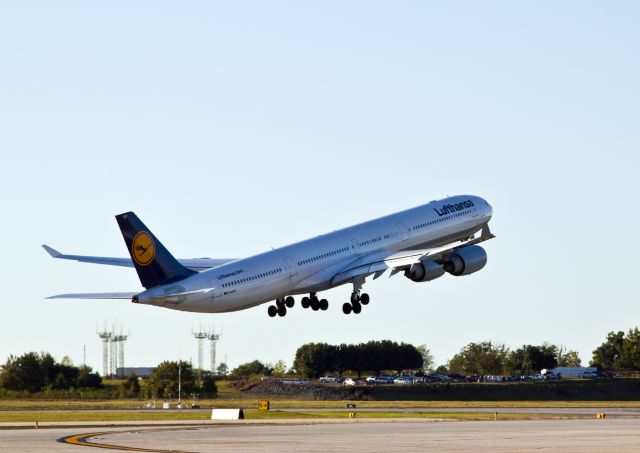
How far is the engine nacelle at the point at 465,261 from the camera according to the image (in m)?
99.2

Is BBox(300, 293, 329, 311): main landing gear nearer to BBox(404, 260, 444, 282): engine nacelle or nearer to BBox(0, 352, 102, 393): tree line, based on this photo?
BBox(404, 260, 444, 282): engine nacelle

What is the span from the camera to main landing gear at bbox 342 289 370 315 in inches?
3799

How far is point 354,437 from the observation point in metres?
66.6

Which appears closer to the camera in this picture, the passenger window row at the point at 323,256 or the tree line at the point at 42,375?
the passenger window row at the point at 323,256

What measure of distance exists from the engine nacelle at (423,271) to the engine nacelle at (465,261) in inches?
51.2

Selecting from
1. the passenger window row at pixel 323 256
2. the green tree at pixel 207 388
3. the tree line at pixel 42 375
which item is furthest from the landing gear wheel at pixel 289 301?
Result: the tree line at pixel 42 375

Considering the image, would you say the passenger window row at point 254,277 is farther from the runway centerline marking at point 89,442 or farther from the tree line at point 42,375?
the tree line at point 42,375

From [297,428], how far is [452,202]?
33328mm

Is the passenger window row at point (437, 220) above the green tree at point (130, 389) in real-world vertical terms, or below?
above

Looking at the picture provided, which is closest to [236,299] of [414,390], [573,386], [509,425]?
[509,425]

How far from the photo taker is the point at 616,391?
16875cm

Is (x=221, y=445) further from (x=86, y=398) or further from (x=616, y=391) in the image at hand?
(x=616, y=391)

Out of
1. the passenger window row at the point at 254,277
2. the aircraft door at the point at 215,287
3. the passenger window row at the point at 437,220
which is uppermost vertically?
the passenger window row at the point at 437,220

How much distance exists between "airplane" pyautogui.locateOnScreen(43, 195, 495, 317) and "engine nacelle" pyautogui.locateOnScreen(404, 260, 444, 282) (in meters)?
0.07
